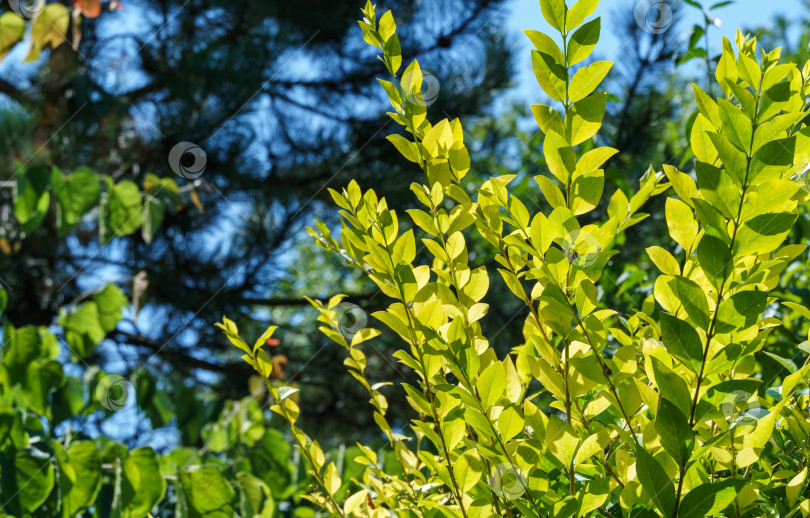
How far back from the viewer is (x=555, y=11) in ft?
1.00

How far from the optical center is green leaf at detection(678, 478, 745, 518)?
0.26 metres

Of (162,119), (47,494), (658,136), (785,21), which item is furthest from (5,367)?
(785,21)

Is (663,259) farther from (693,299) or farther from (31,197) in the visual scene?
(31,197)

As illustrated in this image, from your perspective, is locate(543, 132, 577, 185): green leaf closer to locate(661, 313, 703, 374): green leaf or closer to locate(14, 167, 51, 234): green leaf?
locate(661, 313, 703, 374): green leaf

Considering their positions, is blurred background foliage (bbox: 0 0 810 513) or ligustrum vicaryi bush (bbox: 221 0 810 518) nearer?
ligustrum vicaryi bush (bbox: 221 0 810 518)

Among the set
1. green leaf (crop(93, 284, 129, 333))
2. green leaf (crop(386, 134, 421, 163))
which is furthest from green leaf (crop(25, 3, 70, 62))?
green leaf (crop(386, 134, 421, 163))

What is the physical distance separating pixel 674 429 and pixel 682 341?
0.03 meters

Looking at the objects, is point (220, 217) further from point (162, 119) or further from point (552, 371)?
point (552, 371)

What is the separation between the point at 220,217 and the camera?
263cm

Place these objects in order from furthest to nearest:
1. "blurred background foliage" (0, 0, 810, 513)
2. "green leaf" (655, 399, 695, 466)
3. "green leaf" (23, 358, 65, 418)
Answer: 1. "blurred background foliage" (0, 0, 810, 513)
2. "green leaf" (23, 358, 65, 418)
3. "green leaf" (655, 399, 695, 466)

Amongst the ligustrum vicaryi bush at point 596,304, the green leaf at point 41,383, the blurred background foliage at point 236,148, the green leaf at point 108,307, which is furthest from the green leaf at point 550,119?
the blurred background foliage at point 236,148

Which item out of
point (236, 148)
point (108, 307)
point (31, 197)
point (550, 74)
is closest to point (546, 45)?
point (550, 74)

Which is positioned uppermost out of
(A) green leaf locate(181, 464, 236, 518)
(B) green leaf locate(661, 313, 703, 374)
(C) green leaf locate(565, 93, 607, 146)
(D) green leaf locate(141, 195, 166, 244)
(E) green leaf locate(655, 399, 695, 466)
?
(D) green leaf locate(141, 195, 166, 244)

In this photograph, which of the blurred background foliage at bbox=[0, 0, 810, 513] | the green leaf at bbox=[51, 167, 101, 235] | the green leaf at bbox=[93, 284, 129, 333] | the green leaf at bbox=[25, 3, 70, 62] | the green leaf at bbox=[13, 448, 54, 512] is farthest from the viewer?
the blurred background foliage at bbox=[0, 0, 810, 513]
